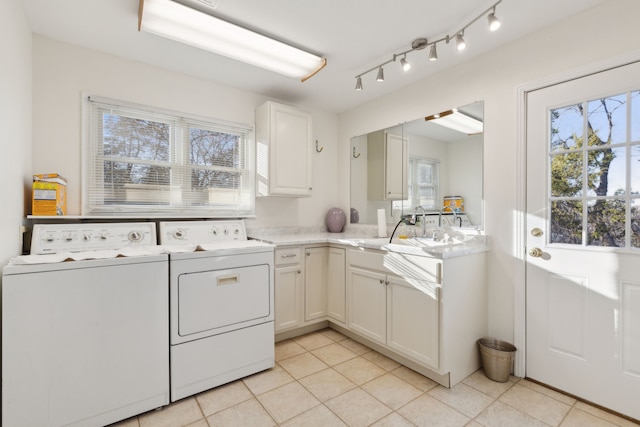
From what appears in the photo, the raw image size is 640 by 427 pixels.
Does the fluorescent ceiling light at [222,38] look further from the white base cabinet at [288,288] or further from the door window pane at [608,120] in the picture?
the door window pane at [608,120]

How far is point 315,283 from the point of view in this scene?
9.37ft

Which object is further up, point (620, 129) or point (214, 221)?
point (620, 129)

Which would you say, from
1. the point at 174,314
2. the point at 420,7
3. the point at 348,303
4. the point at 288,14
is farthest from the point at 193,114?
the point at 348,303

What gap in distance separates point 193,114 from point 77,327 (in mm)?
1870

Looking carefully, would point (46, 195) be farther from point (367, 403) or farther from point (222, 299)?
point (367, 403)

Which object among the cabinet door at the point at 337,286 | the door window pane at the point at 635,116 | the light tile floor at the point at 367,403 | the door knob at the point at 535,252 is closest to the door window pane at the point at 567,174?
the door window pane at the point at 635,116

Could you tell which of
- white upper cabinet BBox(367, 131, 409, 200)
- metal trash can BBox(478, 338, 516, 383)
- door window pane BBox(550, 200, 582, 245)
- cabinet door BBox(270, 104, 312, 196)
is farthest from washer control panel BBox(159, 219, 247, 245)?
door window pane BBox(550, 200, 582, 245)

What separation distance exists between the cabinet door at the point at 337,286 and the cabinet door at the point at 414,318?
0.54 m

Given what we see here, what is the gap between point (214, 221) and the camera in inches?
104

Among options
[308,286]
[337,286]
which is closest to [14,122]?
[308,286]

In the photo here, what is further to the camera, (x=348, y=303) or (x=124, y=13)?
(x=348, y=303)

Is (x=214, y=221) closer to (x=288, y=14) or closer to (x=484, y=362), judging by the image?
(x=288, y=14)

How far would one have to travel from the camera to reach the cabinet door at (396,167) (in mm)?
2900

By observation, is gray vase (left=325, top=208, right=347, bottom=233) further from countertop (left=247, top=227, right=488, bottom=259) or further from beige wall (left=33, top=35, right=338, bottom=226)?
beige wall (left=33, top=35, right=338, bottom=226)
